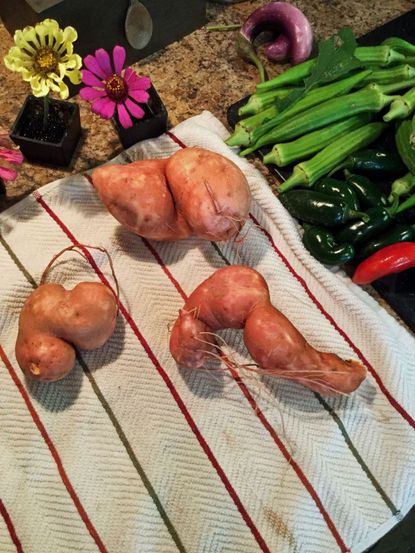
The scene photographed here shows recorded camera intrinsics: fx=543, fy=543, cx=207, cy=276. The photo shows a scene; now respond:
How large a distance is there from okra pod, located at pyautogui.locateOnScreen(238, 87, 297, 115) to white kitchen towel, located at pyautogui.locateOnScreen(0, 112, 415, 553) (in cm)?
29

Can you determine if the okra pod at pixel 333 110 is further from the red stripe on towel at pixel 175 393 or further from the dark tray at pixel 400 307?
the red stripe on towel at pixel 175 393

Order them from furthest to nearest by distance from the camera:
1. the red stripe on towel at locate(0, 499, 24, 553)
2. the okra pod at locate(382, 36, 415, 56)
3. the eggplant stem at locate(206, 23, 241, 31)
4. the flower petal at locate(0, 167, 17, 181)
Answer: the eggplant stem at locate(206, 23, 241, 31)
the okra pod at locate(382, 36, 415, 56)
the flower petal at locate(0, 167, 17, 181)
the red stripe on towel at locate(0, 499, 24, 553)

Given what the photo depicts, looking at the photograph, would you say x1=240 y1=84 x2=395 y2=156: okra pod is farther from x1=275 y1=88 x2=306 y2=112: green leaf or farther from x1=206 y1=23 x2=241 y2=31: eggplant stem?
x1=206 y1=23 x2=241 y2=31: eggplant stem

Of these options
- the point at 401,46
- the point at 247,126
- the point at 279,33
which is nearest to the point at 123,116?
the point at 247,126

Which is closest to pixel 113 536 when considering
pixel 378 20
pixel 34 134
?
pixel 34 134

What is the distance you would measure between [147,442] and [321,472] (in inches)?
11.5

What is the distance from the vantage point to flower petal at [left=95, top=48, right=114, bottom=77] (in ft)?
3.21

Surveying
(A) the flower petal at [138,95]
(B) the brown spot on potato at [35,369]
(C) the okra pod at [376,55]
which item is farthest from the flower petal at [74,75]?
(C) the okra pod at [376,55]

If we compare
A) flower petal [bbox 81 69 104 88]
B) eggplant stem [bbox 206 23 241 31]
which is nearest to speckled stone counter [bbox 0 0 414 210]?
eggplant stem [bbox 206 23 241 31]

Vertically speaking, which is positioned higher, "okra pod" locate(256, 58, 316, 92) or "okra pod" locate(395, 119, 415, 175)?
"okra pod" locate(256, 58, 316, 92)

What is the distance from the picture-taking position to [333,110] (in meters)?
1.12

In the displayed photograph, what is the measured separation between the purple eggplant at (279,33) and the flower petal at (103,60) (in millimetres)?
397

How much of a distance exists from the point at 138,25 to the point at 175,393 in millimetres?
775

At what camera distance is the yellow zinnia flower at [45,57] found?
0.90 m
